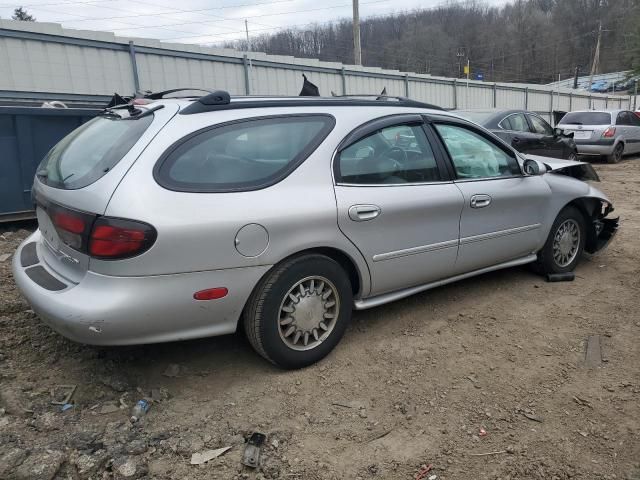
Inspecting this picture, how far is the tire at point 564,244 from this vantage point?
15.2 ft

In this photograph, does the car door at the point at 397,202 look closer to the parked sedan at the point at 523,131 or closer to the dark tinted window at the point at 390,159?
the dark tinted window at the point at 390,159

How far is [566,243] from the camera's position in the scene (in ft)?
15.7

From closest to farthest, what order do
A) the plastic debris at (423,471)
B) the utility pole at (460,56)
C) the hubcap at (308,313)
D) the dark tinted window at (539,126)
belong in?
1. the plastic debris at (423,471)
2. the hubcap at (308,313)
3. the dark tinted window at (539,126)
4. the utility pole at (460,56)

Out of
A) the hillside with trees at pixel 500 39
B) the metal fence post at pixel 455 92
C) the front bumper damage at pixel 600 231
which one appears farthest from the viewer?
the hillside with trees at pixel 500 39

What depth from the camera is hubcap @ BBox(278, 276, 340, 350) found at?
301 cm

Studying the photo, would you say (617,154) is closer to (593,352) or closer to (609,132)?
(609,132)

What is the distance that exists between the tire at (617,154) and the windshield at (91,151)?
14.6m

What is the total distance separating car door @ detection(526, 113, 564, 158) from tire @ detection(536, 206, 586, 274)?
258 inches

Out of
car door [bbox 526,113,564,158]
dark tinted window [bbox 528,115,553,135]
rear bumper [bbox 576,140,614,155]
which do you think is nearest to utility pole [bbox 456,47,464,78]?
rear bumper [bbox 576,140,614,155]

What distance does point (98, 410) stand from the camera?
275 centimetres

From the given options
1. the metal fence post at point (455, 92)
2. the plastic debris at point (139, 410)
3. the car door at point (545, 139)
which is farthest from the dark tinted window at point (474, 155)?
the metal fence post at point (455, 92)

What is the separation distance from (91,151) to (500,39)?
73.3m

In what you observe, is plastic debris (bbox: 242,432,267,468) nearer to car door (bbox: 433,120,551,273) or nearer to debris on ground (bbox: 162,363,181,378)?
debris on ground (bbox: 162,363,181,378)

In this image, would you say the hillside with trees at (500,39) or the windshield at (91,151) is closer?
the windshield at (91,151)
